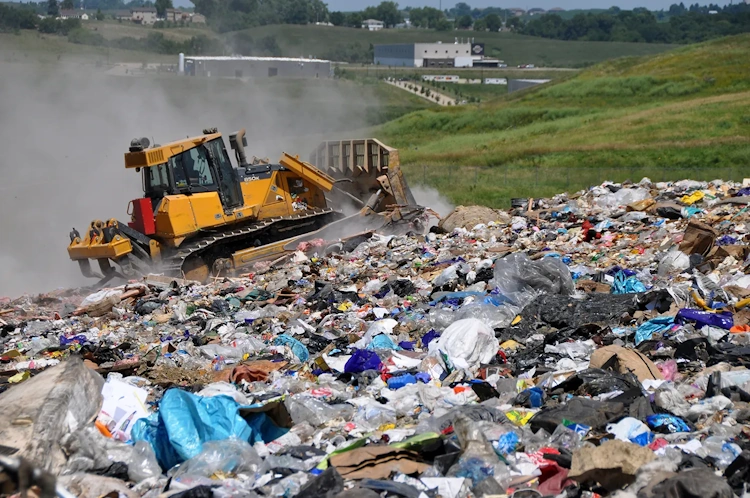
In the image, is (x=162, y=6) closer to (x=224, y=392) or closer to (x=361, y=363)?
(x=361, y=363)

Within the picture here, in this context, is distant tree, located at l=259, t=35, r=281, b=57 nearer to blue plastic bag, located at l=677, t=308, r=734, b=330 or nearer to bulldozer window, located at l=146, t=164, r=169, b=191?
bulldozer window, located at l=146, t=164, r=169, b=191

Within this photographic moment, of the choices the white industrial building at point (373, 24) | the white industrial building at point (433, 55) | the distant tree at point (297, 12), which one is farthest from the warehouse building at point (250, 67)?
the white industrial building at point (373, 24)

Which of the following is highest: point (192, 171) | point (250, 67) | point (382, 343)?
point (250, 67)

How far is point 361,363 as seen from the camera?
7715 mm

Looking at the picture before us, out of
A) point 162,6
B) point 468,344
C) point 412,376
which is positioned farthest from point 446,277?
point 162,6

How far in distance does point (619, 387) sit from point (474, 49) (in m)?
127

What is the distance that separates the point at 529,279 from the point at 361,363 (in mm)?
3032

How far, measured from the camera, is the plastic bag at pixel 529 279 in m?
9.95

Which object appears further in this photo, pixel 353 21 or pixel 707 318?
pixel 353 21

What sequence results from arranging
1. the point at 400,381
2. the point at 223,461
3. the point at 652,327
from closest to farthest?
the point at 223,461 → the point at 400,381 → the point at 652,327

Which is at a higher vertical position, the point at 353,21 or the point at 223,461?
the point at 353,21

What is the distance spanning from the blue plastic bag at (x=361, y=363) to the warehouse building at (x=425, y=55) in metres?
109

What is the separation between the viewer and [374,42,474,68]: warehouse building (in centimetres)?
11844

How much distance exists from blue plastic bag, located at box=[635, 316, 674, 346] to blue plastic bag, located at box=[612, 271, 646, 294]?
1.37m
